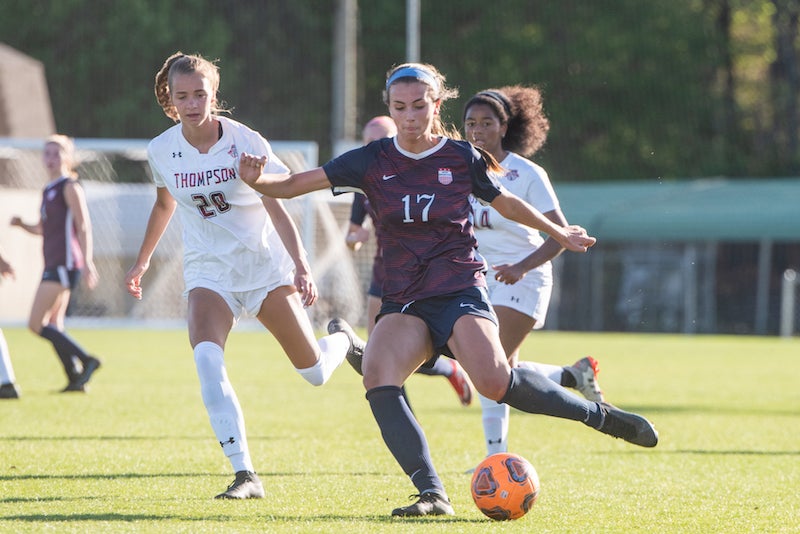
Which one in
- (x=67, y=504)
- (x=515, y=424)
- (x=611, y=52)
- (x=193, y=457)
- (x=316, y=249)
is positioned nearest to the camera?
(x=67, y=504)

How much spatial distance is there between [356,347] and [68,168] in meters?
5.33

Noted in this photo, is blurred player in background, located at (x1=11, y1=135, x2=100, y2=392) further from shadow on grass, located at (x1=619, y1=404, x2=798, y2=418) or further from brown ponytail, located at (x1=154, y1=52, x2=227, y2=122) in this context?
brown ponytail, located at (x1=154, y1=52, x2=227, y2=122)

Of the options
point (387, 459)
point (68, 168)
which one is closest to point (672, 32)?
point (68, 168)

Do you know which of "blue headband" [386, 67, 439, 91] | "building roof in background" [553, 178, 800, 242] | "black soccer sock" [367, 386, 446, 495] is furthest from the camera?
"building roof in background" [553, 178, 800, 242]

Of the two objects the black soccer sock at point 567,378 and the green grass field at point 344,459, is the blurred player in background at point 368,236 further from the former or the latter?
the black soccer sock at point 567,378

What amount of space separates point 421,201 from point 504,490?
1256 mm

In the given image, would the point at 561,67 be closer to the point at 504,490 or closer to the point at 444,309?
the point at 444,309

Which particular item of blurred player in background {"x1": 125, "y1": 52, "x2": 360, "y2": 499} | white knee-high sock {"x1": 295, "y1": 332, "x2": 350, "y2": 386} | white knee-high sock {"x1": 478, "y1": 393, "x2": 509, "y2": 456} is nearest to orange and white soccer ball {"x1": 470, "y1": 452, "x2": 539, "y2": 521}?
blurred player in background {"x1": 125, "y1": 52, "x2": 360, "y2": 499}

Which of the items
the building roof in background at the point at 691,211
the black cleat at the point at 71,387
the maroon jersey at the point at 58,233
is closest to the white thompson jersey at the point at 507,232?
the maroon jersey at the point at 58,233

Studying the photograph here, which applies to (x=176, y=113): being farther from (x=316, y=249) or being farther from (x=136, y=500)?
(x=316, y=249)

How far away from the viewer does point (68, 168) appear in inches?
454

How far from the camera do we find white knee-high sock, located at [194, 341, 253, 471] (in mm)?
6023

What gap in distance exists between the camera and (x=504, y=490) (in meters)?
5.46

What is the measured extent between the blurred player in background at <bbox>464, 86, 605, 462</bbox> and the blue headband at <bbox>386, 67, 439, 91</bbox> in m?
1.43
